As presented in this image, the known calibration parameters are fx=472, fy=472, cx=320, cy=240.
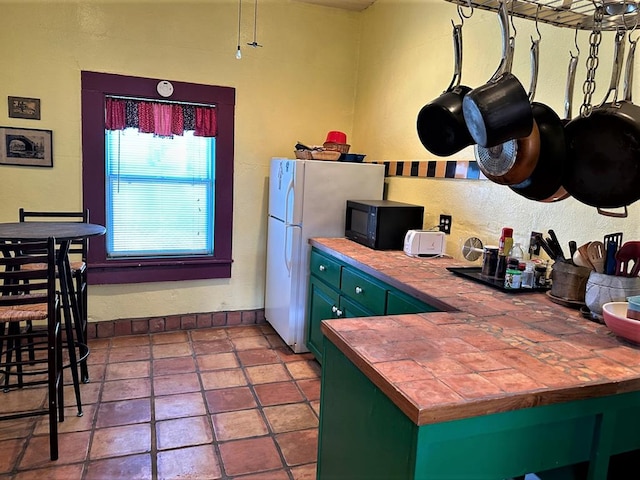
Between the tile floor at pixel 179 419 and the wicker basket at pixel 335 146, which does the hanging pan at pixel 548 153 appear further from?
the wicker basket at pixel 335 146

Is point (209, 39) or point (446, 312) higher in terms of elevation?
point (209, 39)

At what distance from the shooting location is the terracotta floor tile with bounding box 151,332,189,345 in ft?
11.8

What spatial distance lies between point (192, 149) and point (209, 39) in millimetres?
832

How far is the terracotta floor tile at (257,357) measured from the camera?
3.28m

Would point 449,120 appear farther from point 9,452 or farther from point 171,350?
point 171,350

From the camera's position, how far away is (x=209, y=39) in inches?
140

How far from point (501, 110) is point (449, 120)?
0.34m

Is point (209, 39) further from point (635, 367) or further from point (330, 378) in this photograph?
point (635, 367)

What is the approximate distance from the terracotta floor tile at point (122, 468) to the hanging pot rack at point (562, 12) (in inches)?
87.4

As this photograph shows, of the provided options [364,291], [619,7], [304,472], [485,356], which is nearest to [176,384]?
[304,472]

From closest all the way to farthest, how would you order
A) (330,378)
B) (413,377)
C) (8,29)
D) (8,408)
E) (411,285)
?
(413,377), (330,378), (411,285), (8,408), (8,29)

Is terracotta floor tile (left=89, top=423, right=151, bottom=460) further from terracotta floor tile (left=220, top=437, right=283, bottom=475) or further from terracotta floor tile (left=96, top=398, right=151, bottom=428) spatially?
terracotta floor tile (left=220, top=437, right=283, bottom=475)

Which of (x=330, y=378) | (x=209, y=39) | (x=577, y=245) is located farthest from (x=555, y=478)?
(x=209, y=39)

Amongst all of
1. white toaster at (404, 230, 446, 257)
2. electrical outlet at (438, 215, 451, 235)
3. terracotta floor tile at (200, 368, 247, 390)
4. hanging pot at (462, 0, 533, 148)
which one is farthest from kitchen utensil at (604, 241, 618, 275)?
terracotta floor tile at (200, 368, 247, 390)
